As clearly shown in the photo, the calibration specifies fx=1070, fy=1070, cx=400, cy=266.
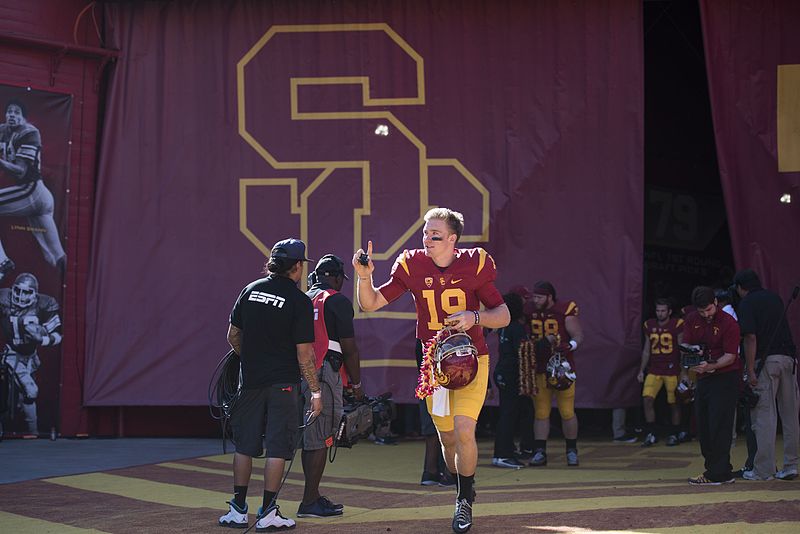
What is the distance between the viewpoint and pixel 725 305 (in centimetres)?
1158

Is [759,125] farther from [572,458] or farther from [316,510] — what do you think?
[316,510]

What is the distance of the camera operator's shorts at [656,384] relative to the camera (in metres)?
13.4

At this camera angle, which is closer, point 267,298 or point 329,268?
point 267,298

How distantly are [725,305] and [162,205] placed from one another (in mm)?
7271

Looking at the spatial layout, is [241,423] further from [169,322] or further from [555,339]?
[169,322]

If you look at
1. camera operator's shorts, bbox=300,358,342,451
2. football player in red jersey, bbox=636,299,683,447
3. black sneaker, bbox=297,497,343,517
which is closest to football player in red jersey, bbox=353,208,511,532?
camera operator's shorts, bbox=300,358,342,451

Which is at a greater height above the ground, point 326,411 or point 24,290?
point 24,290

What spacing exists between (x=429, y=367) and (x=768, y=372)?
437 cm

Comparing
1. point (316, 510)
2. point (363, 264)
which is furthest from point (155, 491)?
point (363, 264)

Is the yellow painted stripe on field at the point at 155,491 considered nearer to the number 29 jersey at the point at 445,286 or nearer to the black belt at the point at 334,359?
the black belt at the point at 334,359

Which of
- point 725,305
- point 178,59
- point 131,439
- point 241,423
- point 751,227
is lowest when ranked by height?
point 131,439

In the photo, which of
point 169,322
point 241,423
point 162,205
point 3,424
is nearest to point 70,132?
point 162,205

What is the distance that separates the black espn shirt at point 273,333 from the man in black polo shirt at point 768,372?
446cm

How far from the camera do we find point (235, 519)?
7.25 metres
